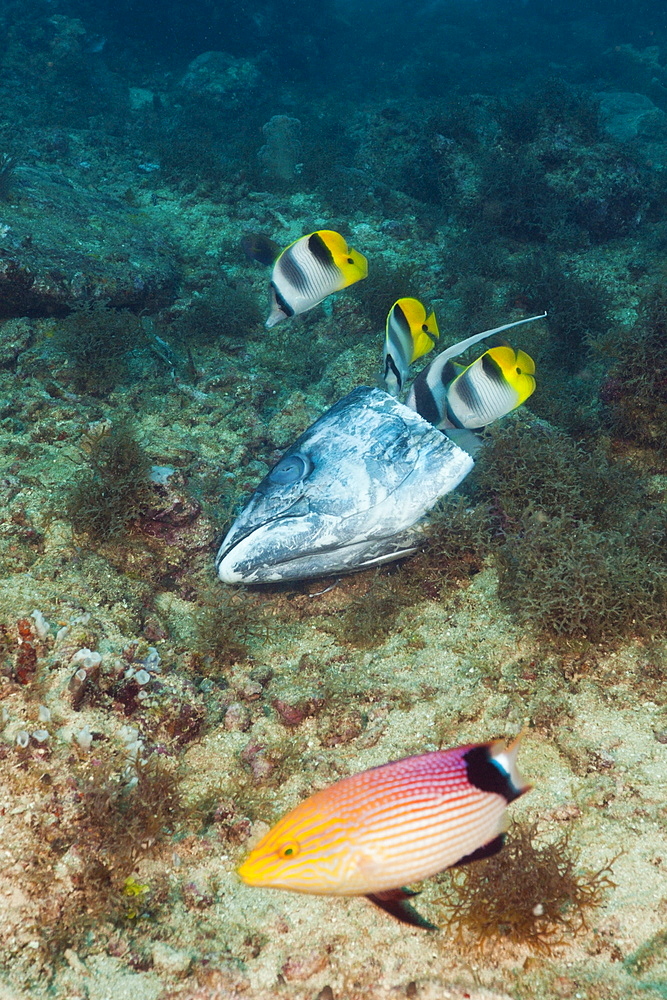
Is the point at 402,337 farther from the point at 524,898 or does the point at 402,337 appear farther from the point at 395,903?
the point at 395,903

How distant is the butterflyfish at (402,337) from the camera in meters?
4.29

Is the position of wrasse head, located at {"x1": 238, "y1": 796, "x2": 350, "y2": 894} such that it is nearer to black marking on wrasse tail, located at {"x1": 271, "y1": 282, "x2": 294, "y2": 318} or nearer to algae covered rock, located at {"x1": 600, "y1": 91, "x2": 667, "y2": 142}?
black marking on wrasse tail, located at {"x1": 271, "y1": 282, "x2": 294, "y2": 318}

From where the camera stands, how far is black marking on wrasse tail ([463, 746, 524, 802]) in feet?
5.10

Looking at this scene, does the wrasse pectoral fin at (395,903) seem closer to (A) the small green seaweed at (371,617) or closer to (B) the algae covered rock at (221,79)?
(A) the small green seaweed at (371,617)

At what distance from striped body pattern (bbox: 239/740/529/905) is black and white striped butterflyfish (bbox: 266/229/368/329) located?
3.45m

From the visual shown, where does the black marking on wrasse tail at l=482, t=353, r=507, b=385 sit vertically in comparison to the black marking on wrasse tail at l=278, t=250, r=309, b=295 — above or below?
below

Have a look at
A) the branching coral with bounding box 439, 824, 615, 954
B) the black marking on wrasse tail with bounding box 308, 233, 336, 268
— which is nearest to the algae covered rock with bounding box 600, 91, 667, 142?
the black marking on wrasse tail with bounding box 308, 233, 336, 268

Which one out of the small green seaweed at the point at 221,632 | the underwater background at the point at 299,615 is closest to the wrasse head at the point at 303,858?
the underwater background at the point at 299,615

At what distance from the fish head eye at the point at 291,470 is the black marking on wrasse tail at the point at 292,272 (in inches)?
49.9

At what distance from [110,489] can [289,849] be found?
2.92 metres

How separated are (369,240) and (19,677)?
8.44 metres

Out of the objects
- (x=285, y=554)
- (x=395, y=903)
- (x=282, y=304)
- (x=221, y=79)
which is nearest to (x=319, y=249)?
(x=282, y=304)

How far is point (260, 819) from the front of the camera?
2.58 m

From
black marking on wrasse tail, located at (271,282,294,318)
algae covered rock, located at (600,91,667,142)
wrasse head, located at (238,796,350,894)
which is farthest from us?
algae covered rock, located at (600,91,667,142)
